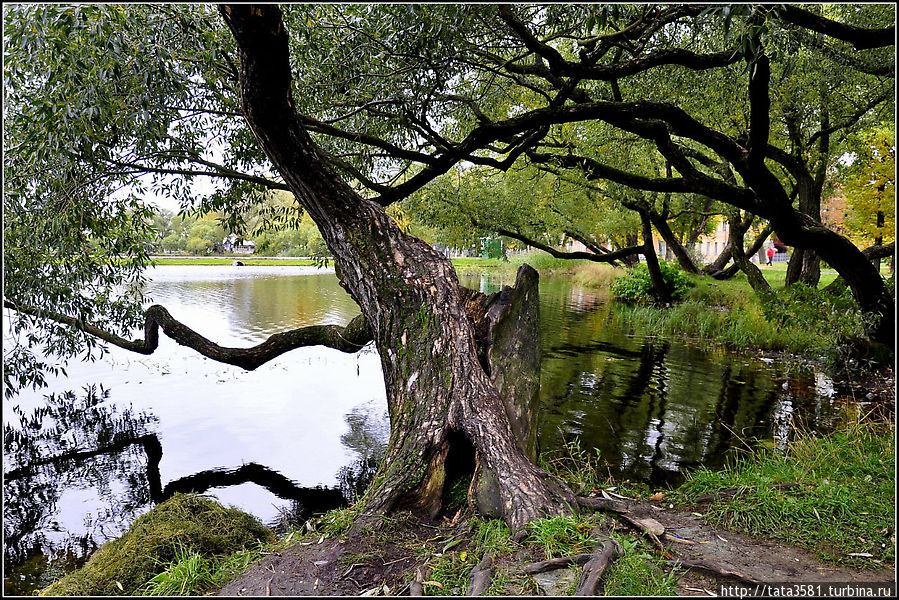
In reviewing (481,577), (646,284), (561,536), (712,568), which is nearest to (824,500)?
(712,568)

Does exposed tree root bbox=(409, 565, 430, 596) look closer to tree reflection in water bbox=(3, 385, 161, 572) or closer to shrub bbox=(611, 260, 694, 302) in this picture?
tree reflection in water bbox=(3, 385, 161, 572)

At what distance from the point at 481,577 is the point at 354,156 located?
21.3 ft

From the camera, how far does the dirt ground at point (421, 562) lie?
3.31 meters

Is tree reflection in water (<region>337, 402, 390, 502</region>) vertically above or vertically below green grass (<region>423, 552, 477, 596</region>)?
below

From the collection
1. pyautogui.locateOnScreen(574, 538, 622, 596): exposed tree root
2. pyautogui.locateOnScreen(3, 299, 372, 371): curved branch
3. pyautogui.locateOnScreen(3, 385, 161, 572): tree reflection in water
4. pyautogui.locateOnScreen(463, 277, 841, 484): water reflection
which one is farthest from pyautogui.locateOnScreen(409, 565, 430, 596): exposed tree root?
pyautogui.locateOnScreen(3, 299, 372, 371): curved branch

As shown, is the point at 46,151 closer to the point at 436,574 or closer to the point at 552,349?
the point at 436,574

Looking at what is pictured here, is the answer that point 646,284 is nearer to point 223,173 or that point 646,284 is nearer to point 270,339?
point 270,339

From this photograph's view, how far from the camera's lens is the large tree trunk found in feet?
12.9

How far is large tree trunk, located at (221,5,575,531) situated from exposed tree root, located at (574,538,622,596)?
0.56 meters

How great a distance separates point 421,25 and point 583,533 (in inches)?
177

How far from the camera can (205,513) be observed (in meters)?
5.07

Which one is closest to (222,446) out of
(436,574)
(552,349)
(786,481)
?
(436,574)

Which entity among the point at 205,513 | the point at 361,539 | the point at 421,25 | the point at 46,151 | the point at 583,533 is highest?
the point at 421,25

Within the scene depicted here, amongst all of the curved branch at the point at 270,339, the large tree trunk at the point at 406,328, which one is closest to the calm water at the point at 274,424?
the curved branch at the point at 270,339
